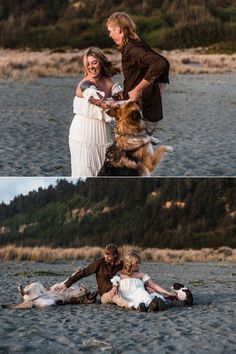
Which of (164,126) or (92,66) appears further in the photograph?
(164,126)

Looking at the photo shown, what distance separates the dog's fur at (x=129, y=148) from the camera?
4098 millimetres

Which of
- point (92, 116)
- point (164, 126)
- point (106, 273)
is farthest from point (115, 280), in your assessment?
point (164, 126)

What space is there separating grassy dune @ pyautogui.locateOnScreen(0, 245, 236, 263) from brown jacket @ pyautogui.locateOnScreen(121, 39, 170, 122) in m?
5.20

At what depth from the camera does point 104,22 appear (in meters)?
7.20

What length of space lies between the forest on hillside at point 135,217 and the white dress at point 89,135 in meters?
5.08

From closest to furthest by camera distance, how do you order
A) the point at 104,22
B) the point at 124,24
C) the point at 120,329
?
the point at 124,24 → the point at 120,329 → the point at 104,22

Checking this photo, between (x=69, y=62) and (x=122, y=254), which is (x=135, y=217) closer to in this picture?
(x=122, y=254)

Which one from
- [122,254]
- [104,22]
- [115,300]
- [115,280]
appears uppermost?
[104,22]

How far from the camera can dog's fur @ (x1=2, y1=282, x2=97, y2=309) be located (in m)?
5.14

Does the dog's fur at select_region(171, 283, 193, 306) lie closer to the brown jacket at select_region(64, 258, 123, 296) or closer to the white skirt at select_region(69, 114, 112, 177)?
the brown jacket at select_region(64, 258, 123, 296)

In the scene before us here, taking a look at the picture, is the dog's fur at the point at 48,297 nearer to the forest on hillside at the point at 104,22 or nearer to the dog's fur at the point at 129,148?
the dog's fur at the point at 129,148

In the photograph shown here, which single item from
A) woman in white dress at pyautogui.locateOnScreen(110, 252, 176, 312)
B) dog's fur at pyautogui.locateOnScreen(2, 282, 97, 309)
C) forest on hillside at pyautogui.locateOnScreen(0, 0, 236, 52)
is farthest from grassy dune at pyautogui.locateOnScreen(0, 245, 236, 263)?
woman in white dress at pyautogui.locateOnScreen(110, 252, 176, 312)

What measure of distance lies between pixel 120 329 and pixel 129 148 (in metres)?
1.05

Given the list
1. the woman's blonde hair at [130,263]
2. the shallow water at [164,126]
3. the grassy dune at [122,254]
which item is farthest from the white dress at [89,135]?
the grassy dune at [122,254]
